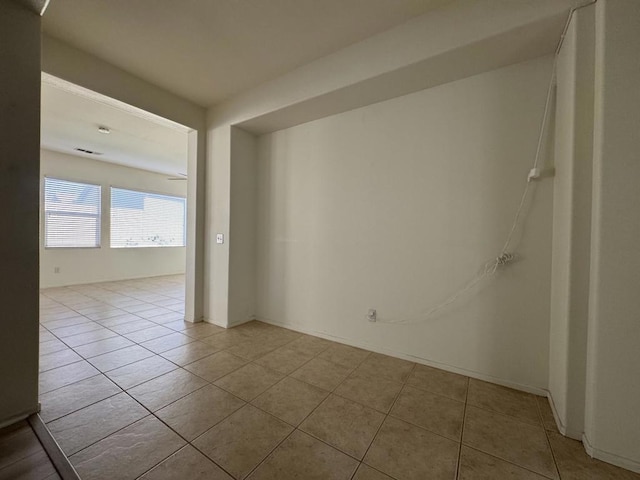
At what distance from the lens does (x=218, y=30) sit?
2092mm

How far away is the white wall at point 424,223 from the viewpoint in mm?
1949

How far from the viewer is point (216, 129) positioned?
10.8ft

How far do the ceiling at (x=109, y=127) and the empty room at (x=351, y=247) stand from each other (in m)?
0.08

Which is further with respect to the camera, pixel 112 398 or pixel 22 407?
pixel 112 398

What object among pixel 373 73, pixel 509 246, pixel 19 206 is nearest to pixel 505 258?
pixel 509 246

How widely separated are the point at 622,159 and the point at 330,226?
2.17 metres

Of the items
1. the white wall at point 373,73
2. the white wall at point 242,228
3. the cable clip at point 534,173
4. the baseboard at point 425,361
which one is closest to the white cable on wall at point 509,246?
the cable clip at point 534,173

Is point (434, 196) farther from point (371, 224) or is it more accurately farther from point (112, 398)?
point (112, 398)

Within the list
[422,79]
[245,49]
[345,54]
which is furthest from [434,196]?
[245,49]

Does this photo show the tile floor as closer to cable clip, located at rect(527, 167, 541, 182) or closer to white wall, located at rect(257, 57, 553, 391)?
white wall, located at rect(257, 57, 553, 391)

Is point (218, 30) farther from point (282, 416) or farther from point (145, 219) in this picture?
point (145, 219)

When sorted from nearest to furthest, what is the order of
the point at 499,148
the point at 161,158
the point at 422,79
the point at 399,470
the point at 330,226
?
the point at 399,470
the point at 499,148
the point at 422,79
the point at 330,226
the point at 161,158

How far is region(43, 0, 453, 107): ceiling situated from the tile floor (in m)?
2.86

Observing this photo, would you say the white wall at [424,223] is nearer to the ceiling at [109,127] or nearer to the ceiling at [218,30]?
the ceiling at [218,30]
